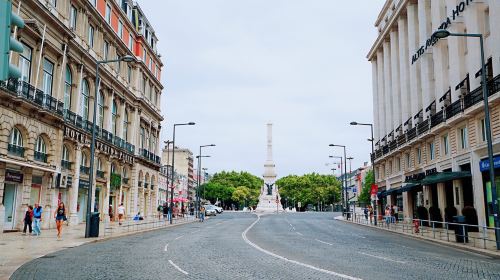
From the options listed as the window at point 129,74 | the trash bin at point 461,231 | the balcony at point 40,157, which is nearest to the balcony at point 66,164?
the balcony at point 40,157

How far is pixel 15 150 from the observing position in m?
27.4

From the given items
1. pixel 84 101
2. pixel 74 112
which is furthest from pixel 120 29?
pixel 74 112

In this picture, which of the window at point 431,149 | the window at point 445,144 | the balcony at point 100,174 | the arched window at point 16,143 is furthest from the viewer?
the balcony at point 100,174

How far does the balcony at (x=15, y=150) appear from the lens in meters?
26.8

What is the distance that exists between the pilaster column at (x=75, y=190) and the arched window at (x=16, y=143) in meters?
8.15

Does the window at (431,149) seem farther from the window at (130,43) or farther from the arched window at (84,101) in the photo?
the window at (130,43)

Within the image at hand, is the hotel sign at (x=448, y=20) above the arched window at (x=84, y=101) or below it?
above

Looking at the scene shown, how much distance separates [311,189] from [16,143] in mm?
106352

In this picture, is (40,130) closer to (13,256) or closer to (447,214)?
(13,256)

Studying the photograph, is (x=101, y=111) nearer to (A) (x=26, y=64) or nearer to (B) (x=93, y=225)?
(A) (x=26, y=64)

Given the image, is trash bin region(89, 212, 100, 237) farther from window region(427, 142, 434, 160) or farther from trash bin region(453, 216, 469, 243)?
window region(427, 142, 434, 160)

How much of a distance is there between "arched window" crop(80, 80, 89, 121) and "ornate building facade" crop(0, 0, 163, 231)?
3.5 inches

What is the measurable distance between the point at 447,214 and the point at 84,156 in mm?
29316

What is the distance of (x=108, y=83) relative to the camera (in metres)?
44.2
